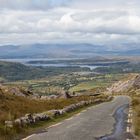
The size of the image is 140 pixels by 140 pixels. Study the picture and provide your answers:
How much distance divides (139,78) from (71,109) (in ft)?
461

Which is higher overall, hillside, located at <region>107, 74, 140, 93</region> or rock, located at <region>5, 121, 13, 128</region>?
rock, located at <region>5, 121, 13, 128</region>

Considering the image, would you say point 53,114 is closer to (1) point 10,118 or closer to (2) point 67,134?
(1) point 10,118

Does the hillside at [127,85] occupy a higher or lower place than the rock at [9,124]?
lower

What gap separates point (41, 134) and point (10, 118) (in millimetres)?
4851

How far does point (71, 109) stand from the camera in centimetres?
4391

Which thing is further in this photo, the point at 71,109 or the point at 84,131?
the point at 71,109

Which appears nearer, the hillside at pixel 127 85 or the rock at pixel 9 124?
the rock at pixel 9 124

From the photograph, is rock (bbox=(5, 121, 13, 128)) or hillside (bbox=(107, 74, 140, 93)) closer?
rock (bbox=(5, 121, 13, 128))

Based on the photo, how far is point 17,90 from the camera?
243 ft

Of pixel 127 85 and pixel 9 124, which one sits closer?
pixel 9 124

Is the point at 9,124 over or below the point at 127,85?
over

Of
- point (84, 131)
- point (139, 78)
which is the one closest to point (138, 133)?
point (84, 131)

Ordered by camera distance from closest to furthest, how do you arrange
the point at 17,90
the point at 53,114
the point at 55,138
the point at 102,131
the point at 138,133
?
1. the point at 55,138
2. the point at 138,133
3. the point at 102,131
4. the point at 53,114
5. the point at 17,90

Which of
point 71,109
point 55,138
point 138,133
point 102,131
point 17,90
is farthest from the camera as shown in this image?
point 17,90
